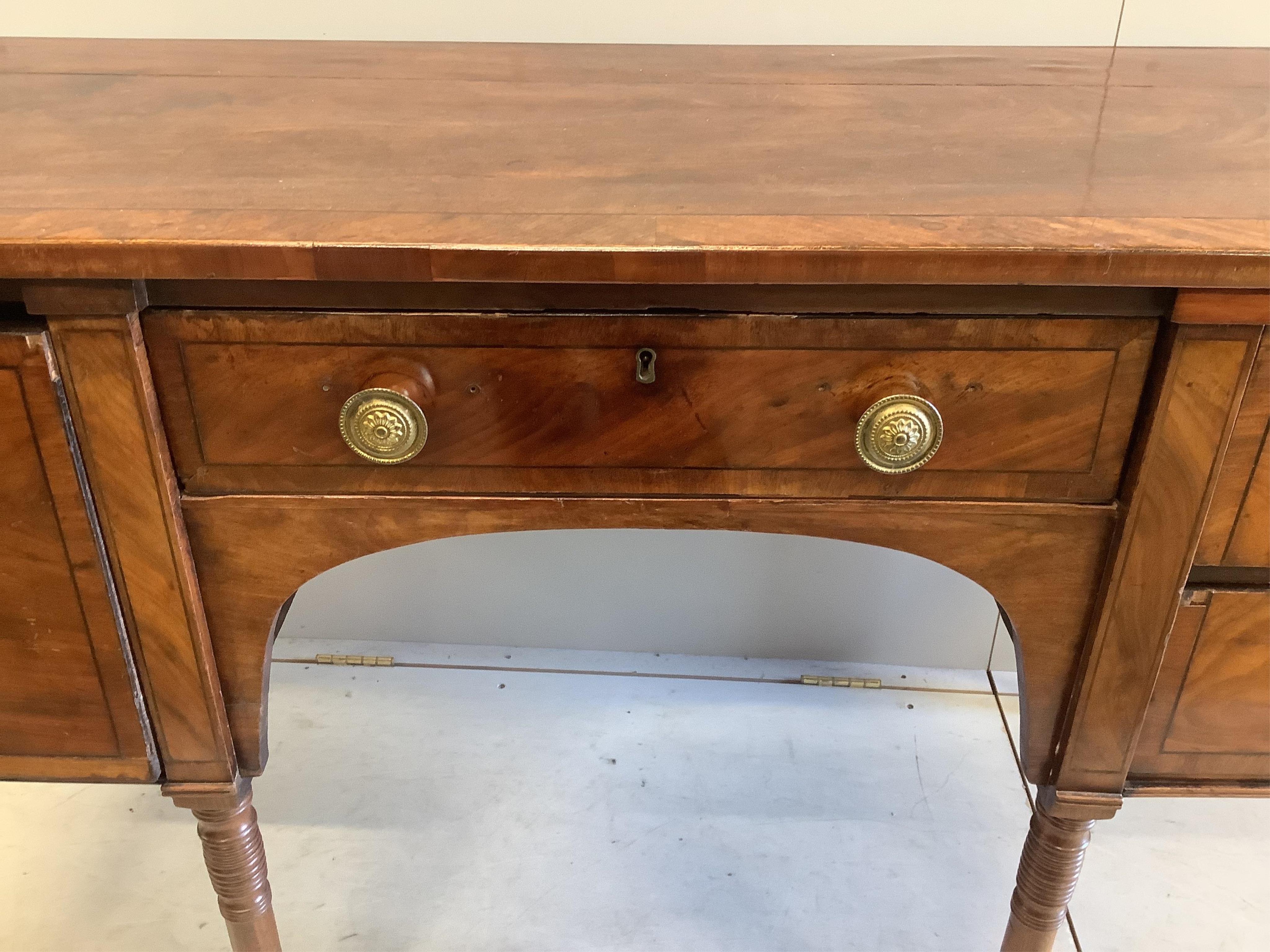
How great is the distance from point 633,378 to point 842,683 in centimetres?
74

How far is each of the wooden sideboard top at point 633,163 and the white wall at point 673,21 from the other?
0.23 ft

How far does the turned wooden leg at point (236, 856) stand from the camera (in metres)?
0.70

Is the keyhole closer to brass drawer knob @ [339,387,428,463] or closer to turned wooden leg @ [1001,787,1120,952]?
brass drawer knob @ [339,387,428,463]

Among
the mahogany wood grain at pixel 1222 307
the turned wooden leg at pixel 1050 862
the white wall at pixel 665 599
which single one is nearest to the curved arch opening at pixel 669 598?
the white wall at pixel 665 599

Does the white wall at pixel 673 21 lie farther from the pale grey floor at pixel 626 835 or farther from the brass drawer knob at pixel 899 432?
the pale grey floor at pixel 626 835

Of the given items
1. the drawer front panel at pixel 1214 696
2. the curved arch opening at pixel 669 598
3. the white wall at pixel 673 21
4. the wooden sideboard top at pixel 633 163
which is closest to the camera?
the wooden sideboard top at pixel 633 163

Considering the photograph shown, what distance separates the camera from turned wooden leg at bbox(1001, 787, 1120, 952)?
2.27ft

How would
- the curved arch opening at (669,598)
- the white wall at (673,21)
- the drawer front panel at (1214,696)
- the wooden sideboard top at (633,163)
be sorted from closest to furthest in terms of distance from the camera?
the wooden sideboard top at (633,163), the drawer front panel at (1214,696), the white wall at (673,21), the curved arch opening at (669,598)

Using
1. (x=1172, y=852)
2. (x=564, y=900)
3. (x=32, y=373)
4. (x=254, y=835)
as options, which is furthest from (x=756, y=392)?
(x=1172, y=852)

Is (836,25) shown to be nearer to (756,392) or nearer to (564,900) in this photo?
Result: (756,392)

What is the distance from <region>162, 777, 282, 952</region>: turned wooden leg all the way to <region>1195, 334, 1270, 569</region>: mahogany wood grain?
656mm

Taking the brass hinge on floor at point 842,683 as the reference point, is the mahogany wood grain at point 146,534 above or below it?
above

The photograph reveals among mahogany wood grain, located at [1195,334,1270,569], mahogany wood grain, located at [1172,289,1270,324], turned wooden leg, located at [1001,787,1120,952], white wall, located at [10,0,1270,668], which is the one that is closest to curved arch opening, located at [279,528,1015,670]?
Result: white wall, located at [10,0,1270,668]

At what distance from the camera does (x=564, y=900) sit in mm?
961
